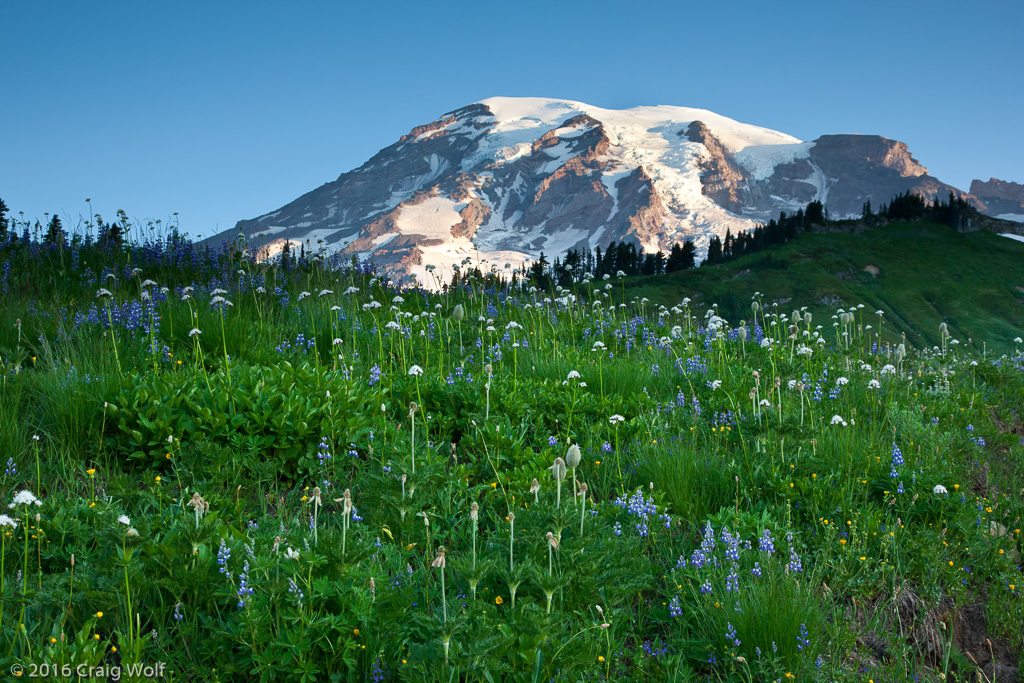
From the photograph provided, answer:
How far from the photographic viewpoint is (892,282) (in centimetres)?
8794

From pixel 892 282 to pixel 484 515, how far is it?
10203cm

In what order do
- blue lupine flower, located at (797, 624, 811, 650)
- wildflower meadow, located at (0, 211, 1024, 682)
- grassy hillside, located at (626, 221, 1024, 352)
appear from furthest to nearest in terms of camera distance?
1. grassy hillside, located at (626, 221, 1024, 352)
2. blue lupine flower, located at (797, 624, 811, 650)
3. wildflower meadow, located at (0, 211, 1024, 682)

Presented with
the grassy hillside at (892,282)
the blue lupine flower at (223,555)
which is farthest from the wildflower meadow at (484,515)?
the grassy hillside at (892,282)

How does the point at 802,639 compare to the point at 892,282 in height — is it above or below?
below

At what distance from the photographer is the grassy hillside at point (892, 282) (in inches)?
3036

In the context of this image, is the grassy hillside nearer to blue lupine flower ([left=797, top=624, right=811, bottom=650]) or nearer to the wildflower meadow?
the wildflower meadow

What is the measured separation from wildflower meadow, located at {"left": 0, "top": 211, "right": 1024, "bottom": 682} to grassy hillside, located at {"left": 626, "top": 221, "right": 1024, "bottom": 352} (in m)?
65.8

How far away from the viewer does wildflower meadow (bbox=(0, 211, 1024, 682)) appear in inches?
109

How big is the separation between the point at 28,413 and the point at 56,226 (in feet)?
31.5

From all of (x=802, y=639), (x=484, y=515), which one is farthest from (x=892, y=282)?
(x=802, y=639)

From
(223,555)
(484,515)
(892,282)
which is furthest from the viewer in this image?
(892,282)

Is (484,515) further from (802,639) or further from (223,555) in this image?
(802,639)

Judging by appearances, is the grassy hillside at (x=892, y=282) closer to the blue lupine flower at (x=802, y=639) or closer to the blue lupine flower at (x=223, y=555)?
the blue lupine flower at (x=802, y=639)

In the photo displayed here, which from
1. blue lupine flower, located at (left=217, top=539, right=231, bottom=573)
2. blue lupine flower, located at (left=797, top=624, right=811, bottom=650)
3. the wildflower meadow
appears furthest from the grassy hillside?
blue lupine flower, located at (left=217, top=539, right=231, bottom=573)
